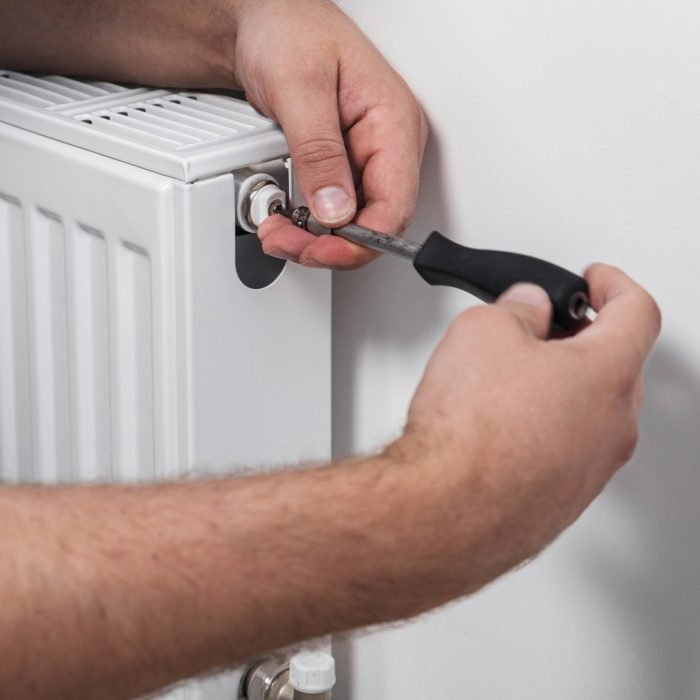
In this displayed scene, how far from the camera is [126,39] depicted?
721 millimetres

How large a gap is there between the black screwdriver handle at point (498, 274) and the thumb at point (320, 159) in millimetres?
89

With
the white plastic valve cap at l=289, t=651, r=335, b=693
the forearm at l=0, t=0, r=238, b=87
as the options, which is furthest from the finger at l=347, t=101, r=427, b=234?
the white plastic valve cap at l=289, t=651, r=335, b=693

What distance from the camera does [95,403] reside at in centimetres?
70

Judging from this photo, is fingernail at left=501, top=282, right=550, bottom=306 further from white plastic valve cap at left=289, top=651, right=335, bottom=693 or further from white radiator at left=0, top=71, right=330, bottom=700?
white plastic valve cap at left=289, top=651, right=335, bottom=693

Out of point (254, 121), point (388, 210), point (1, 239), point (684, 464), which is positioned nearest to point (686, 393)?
point (684, 464)

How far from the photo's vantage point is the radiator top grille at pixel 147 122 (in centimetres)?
61

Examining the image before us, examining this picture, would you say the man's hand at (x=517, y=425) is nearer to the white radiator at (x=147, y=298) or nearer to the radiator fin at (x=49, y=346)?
the white radiator at (x=147, y=298)

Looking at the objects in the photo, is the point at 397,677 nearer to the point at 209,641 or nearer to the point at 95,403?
the point at 95,403

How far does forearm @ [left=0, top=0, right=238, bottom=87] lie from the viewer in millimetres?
697

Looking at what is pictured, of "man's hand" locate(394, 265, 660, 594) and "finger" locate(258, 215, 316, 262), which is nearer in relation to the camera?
"man's hand" locate(394, 265, 660, 594)

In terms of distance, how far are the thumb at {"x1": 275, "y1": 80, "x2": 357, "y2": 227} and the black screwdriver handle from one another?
0.09 m

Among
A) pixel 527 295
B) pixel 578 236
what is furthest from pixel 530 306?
pixel 578 236

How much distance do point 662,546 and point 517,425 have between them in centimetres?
21

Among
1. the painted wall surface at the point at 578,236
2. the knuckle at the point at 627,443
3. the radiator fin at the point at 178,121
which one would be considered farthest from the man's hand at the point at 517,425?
the radiator fin at the point at 178,121
